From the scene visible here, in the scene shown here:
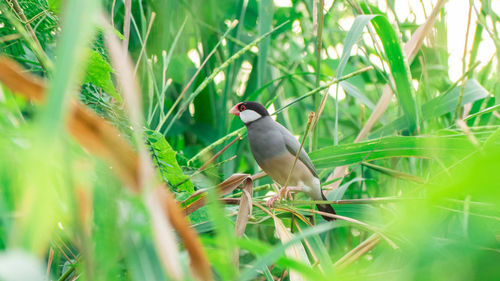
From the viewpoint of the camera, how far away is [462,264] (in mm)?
566

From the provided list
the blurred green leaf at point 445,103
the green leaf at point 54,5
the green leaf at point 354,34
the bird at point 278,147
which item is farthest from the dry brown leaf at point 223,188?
the bird at point 278,147

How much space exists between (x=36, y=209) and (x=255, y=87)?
1651mm

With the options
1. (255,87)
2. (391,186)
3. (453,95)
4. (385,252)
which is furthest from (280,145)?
(385,252)

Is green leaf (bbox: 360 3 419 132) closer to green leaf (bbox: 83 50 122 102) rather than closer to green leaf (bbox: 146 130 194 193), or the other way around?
green leaf (bbox: 146 130 194 193)

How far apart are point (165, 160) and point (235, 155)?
13.8 inches

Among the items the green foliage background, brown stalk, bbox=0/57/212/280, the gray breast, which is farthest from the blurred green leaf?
brown stalk, bbox=0/57/212/280

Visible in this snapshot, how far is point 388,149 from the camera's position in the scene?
1358mm

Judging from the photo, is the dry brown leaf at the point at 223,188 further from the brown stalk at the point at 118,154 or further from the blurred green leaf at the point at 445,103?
the blurred green leaf at the point at 445,103

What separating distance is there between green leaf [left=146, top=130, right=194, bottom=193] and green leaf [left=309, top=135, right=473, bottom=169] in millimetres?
464

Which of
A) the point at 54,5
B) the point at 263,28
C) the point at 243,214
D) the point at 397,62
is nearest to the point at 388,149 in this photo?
the point at 397,62

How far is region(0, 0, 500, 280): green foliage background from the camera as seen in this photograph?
1.41ft

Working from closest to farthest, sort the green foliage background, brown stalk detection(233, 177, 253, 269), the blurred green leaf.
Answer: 1. the green foliage background
2. brown stalk detection(233, 177, 253, 269)
3. the blurred green leaf

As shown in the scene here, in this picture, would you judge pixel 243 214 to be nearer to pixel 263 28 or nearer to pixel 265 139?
pixel 263 28

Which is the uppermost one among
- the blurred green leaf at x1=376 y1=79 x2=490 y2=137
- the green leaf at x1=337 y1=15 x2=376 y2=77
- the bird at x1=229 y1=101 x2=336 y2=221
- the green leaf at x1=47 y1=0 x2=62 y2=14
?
the green leaf at x1=337 y1=15 x2=376 y2=77
